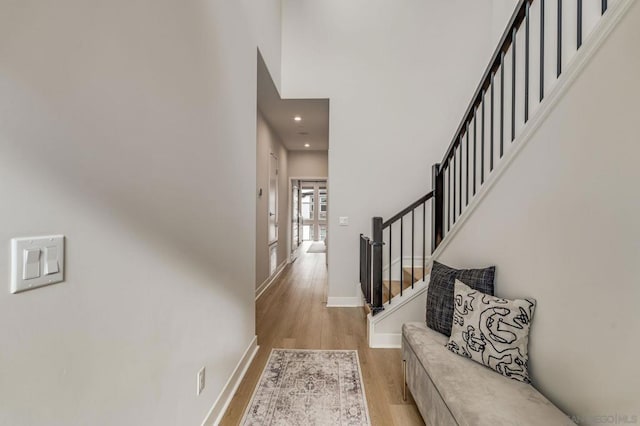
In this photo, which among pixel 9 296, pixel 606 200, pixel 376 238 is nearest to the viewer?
pixel 9 296

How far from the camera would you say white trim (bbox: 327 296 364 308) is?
3.75 m

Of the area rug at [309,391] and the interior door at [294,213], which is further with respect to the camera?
the interior door at [294,213]

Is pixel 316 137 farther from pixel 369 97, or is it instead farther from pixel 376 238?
pixel 376 238

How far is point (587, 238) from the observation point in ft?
3.66

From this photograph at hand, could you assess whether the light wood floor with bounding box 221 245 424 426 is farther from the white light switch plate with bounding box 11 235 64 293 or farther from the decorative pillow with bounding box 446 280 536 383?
the white light switch plate with bounding box 11 235 64 293

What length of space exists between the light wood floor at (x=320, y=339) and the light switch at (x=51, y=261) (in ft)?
4.81

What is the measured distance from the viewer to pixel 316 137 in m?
5.73

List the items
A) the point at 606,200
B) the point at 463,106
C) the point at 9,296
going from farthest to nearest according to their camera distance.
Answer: the point at 463,106
the point at 606,200
the point at 9,296

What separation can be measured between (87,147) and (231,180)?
117 cm

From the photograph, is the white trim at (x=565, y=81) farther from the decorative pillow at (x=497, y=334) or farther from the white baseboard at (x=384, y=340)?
the white baseboard at (x=384, y=340)

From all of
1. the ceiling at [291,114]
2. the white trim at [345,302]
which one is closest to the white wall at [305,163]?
the ceiling at [291,114]

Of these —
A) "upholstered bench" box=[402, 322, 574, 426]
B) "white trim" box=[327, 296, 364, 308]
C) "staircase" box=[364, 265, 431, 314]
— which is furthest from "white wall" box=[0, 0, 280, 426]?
"white trim" box=[327, 296, 364, 308]

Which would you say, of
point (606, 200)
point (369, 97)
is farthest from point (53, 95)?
point (369, 97)

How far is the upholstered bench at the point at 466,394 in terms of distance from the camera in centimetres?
108
